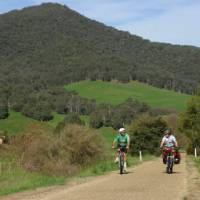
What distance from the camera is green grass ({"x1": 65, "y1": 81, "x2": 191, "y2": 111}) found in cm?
16620

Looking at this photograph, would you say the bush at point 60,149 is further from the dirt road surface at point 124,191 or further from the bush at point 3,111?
the bush at point 3,111

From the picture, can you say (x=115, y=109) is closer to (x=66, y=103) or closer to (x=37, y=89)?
(x=66, y=103)

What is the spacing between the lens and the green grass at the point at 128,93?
545ft

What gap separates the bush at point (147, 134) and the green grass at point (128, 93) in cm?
6996

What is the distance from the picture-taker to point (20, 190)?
59.1 feet

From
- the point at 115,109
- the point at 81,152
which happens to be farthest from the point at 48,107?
the point at 81,152

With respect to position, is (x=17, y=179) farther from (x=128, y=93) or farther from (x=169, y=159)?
(x=128, y=93)

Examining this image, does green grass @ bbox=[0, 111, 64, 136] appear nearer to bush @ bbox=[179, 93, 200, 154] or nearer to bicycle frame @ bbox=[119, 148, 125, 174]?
bush @ bbox=[179, 93, 200, 154]

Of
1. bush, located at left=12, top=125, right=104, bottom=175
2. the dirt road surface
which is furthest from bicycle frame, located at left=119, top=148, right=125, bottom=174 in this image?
bush, located at left=12, top=125, right=104, bottom=175

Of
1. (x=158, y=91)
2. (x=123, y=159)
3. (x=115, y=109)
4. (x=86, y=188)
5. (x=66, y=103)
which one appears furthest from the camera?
(x=158, y=91)

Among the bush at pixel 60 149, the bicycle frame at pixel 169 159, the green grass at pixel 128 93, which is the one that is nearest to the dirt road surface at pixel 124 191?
the bicycle frame at pixel 169 159

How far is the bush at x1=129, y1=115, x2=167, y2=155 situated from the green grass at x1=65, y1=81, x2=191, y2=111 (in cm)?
6996

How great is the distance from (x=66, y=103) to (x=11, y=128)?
92.9 feet

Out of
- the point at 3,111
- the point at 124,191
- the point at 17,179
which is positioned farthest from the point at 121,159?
the point at 3,111
